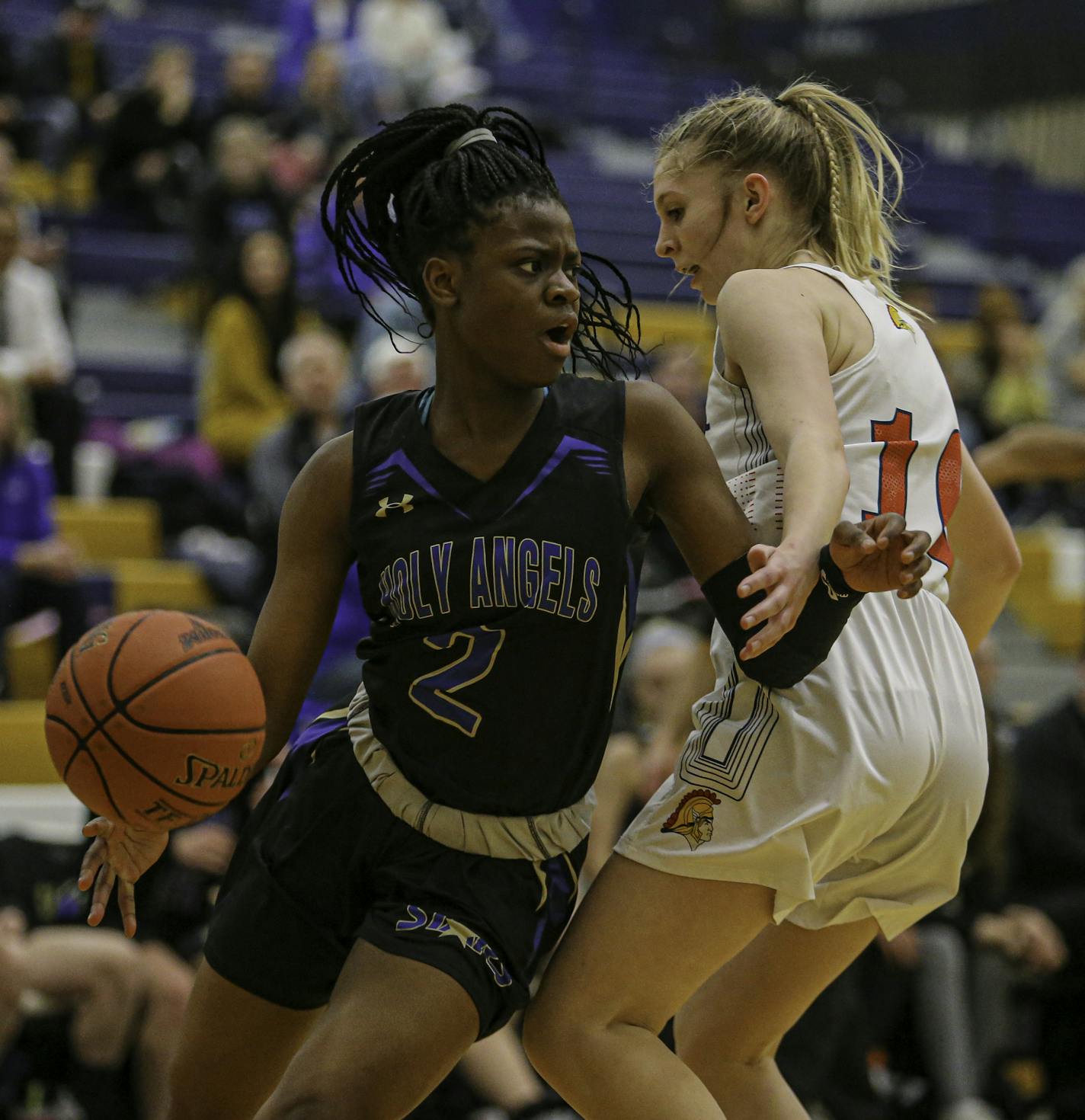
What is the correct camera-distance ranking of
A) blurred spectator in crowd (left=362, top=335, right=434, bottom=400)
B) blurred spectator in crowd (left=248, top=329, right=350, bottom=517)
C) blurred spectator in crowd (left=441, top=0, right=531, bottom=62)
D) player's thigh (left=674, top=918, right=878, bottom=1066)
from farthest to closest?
blurred spectator in crowd (left=441, top=0, right=531, bottom=62) → blurred spectator in crowd (left=248, top=329, right=350, bottom=517) → blurred spectator in crowd (left=362, top=335, right=434, bottom=400) → player's thigh (left=674, top=918, right=878, bottom=1066)

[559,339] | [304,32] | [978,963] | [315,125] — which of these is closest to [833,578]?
[559,339]

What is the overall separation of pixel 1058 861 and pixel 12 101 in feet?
26.7

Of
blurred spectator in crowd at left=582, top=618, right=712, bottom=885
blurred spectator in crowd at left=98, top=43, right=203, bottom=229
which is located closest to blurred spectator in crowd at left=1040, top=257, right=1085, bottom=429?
blurred spectator in crowd at left=582, top=618, right=712, bottom=885

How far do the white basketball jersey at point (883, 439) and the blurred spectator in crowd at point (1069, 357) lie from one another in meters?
7.19

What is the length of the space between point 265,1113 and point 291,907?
1.22 feet

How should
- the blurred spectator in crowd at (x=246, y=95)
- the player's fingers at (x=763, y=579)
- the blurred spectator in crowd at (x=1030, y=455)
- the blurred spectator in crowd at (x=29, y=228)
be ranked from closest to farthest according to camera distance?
the player's fingers at (x=763, y=579), the blurred spectator in crowd at (x=1030, y=455), the blurred spectator in crowd at (x=29, y=228), the blurred spectator in crowd at (x=246, y=95)

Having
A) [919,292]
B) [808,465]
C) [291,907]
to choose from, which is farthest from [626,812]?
[919,292]

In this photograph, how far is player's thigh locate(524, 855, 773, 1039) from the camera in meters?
2.58

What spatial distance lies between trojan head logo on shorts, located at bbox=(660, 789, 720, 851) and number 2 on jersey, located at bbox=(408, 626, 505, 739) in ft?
1.14

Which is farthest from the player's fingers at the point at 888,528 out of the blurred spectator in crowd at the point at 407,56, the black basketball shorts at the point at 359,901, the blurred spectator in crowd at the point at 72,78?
the blurred spectator in crowd at the point at 407,56

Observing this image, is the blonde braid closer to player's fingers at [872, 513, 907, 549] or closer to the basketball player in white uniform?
the basketball player in white uniform

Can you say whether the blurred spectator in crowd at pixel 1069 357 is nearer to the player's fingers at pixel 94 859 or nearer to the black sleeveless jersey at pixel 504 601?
the black sleeveless jersey at pixel 504 601

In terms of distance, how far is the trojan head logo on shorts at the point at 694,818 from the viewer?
2629 mm

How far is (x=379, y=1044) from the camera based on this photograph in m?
2.38
